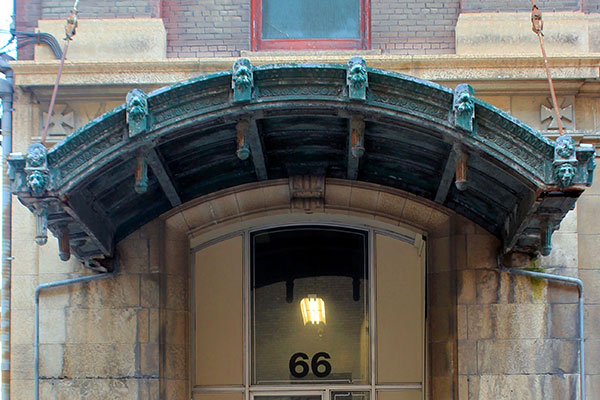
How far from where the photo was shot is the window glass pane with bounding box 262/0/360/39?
39.6ft

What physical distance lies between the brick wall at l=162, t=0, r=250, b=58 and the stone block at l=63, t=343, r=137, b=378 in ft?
11.3

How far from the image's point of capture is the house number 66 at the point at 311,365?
12.4 meters

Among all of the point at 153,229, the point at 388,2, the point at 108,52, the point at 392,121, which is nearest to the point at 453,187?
the point at 392,121

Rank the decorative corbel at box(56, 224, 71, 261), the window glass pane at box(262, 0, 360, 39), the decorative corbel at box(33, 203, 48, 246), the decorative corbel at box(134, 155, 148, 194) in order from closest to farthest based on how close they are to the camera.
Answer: the decorative corbel at box(33, 203, 48, 246) → the decorative corbel at box(134, 155, 148, 194) → the decorative corbel at box(56, 224, 71, 261) → the window glass pane at box(262, 0, 360, 39)

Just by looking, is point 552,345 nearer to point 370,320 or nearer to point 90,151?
point 370,320

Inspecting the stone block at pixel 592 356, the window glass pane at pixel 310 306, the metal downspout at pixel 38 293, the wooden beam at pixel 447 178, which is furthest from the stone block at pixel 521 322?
the metal downspout at pixel 38 293

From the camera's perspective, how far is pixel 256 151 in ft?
34.2

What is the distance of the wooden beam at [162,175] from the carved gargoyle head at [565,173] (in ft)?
12.1

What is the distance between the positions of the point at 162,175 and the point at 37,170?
167 cm

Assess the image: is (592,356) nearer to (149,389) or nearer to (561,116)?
(561,116)

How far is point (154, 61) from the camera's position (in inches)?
443

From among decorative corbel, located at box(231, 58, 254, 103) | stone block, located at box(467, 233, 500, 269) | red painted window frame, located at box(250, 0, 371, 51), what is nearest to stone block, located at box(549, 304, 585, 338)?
stone block, located at box(467, 233, 500, 269)

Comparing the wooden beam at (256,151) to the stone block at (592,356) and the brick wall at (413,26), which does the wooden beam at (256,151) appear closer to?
the brick wall at (413,26)

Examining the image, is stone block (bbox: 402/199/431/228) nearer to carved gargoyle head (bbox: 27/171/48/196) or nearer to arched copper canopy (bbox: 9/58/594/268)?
arched copper canopy (bbox: 9/58/594/268)
